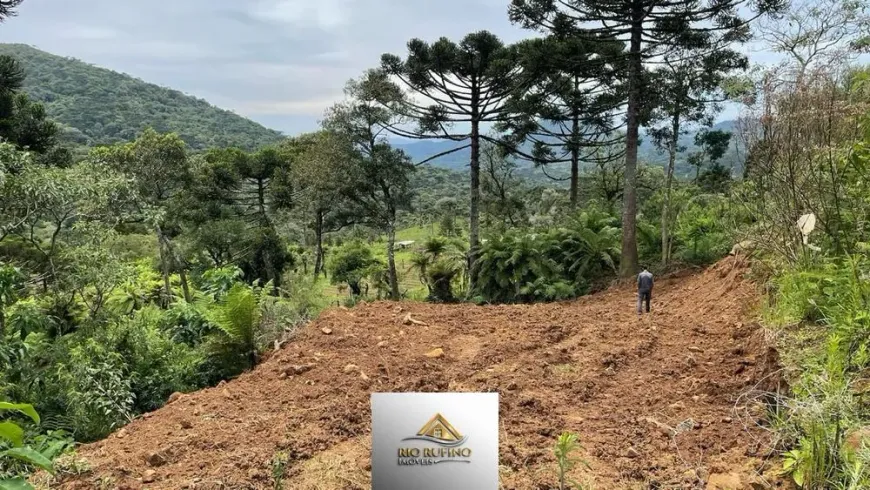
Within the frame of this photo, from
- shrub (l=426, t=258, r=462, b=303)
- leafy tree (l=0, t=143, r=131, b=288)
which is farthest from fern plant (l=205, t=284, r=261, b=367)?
shrub (l=426, t=258, r=462, b=303)

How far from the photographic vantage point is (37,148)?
47.2 ft

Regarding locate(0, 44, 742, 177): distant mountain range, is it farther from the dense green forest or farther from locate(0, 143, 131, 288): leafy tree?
locate(0, 143, 131, 288): leafy tree

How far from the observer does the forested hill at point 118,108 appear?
69250mm

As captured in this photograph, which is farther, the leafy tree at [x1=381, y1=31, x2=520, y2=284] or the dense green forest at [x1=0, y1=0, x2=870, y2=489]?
the leafy tree at [x1=381, y1=31, x2=520, y2=284]

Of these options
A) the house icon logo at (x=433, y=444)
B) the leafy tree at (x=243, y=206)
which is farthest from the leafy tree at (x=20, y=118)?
the house icon logo at (x=433, y=444)

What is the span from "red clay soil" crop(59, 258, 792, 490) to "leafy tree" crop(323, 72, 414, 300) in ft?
35.9

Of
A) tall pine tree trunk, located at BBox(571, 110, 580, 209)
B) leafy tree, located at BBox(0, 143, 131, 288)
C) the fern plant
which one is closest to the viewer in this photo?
leafy tree, located at BBox(0, 143, 131, 288)

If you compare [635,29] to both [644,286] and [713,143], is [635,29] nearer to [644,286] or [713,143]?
[644,286]

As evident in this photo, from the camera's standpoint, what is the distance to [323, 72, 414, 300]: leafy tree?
640 inches

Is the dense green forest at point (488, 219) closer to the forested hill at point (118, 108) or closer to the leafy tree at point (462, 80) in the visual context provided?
the leafy tree at point (462, 80)

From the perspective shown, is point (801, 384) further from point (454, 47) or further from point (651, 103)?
point (454, 47)

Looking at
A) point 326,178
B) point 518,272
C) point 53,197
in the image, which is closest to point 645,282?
point 518,272

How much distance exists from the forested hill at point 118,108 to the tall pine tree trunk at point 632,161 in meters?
56.5

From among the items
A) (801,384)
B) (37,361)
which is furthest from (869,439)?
(37,361)
